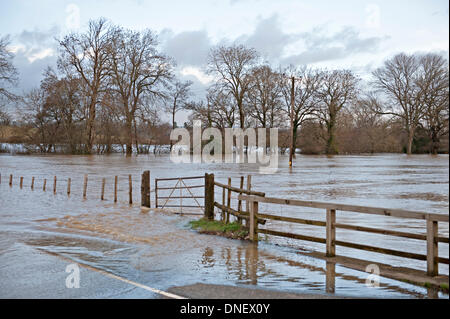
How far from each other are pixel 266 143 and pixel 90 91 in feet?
90.5

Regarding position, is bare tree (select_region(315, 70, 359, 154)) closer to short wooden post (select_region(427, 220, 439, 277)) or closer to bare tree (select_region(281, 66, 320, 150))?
bare tree (select_region(281, 66, 320, 150))

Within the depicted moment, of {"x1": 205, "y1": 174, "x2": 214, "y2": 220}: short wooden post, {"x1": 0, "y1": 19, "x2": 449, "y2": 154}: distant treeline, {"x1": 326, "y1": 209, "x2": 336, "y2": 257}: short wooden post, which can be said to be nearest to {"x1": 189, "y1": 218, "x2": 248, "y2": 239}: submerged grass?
{"x1": 205, "y1": 174, "x2": 214, "y2": 220}: short wooden post

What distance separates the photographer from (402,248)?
11703mm

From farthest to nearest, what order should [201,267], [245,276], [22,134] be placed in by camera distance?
[22,134]
[201,267]
[245,276]

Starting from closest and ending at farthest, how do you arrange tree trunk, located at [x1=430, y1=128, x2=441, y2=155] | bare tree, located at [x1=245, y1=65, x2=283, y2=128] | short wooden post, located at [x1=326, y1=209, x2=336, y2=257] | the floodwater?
tree trunk, located at [x1=430, y1=128, x2=441, y2=155]
the floodwater
short wooden post, located at [x1=326, y1=209, x2=336, y2=257]
bare tree, located at [x1=245, y1=65, x2=283, y2=128]

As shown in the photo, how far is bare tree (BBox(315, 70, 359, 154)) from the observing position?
219ft

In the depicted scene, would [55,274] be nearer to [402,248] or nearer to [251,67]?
[402,248]

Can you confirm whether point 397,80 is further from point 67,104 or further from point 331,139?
point 67,104

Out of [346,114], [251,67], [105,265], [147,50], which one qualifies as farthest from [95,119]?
[105,265]

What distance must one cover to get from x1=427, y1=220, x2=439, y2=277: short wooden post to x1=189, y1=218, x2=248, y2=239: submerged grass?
5.55m

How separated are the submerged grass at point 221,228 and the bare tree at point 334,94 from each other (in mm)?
54856

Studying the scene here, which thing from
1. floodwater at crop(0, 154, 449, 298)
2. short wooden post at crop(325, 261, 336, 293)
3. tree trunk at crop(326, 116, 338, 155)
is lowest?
floodwater at crop(0, 154, 449, 298)

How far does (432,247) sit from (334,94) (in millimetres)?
62217

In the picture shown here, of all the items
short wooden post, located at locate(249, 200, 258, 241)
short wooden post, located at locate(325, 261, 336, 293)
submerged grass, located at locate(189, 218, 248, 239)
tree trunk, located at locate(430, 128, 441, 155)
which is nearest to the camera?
tree trunk, located at locate(430, 128, 441, 155)
